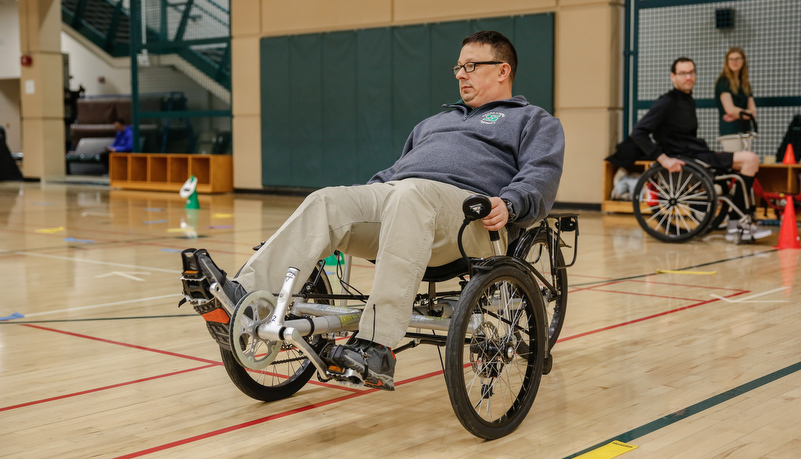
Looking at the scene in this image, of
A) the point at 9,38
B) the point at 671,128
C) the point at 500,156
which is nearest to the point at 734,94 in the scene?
the point at 671,128

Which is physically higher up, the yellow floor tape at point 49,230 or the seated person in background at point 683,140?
the seated person in background at point 683,140

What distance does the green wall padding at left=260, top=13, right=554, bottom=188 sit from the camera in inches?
345

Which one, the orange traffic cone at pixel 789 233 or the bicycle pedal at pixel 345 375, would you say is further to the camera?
the orange traffic cone at pixel 789 233

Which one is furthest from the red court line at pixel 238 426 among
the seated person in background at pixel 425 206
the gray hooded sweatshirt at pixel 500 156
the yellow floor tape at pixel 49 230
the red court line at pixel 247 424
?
the yellow floor tape at pixel 49 230

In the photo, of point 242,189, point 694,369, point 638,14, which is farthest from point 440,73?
point 694,369

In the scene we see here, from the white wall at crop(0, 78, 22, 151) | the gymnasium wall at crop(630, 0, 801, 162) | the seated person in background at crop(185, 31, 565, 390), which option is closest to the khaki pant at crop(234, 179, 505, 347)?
the seated person in background at crop(185, 31, 565, 390)

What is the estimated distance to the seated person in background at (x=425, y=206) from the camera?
75.3 inches

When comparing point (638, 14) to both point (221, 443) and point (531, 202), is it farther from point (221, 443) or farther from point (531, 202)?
point (221, 443)

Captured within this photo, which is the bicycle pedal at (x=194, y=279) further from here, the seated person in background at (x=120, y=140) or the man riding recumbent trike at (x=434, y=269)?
the seated person in background at (x=120, y=140)

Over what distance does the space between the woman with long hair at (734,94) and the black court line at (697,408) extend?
15.6 feet

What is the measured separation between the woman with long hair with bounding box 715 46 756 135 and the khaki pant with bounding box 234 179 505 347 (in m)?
5.45

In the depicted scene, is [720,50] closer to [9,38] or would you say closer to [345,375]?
[345,375]

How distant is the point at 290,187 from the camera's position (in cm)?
1099

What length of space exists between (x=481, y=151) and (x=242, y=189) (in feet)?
30.7
